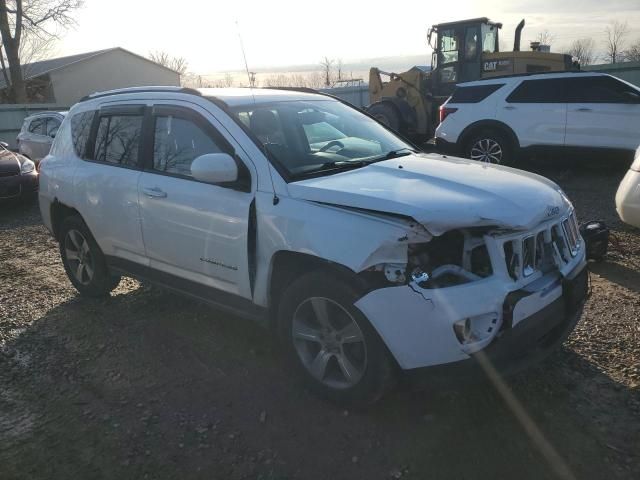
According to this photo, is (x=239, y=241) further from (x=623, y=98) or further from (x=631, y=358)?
(x=623, y=98)

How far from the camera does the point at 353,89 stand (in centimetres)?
2403

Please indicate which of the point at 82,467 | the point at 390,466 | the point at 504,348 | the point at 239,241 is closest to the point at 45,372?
the point at 82,467

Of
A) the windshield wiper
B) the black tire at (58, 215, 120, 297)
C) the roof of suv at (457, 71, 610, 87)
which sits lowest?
the black tire at (58, 215, 120, 297)

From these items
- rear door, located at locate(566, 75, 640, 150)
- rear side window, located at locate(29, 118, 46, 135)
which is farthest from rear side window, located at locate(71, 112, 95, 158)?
rear side window, located at locate(29, 118, 46, 135)

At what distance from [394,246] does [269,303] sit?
1.03 metres

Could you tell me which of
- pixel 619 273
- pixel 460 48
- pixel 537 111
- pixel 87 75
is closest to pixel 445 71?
pixel 460 48

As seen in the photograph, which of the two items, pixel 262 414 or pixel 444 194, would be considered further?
pixel 262 414

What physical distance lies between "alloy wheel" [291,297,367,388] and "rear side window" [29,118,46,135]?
12.1 metres

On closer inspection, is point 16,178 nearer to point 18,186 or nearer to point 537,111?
point 18,186

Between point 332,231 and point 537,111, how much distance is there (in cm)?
782

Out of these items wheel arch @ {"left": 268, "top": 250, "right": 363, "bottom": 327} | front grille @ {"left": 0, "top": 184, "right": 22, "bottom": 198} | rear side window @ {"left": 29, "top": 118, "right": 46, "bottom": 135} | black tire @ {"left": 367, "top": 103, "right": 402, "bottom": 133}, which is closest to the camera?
wheel arch @ {"left": 268, "top": 250, "right": 363, "bottom": 327}

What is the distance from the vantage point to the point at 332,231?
282cm

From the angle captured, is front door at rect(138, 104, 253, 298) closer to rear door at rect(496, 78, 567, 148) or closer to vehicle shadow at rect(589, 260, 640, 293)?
vehicle shadow at rect(589, 260, 640, 293)

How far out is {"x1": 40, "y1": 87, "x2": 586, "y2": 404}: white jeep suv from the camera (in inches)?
103
